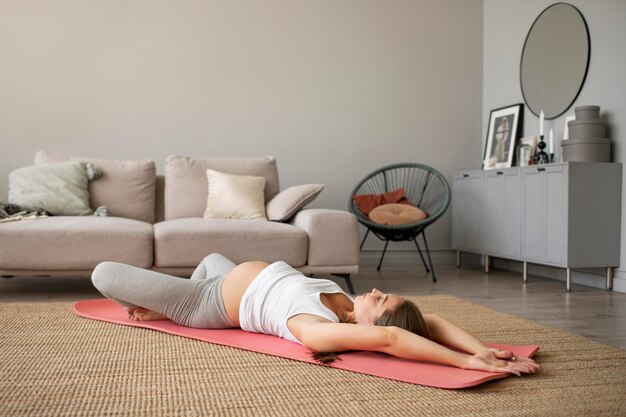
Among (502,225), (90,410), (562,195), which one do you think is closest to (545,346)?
(90,410)

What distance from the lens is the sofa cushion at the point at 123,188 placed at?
13.9 ft

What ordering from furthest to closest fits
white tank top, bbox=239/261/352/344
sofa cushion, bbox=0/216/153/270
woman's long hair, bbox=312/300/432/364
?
sofa cushion, bbox=0/216/153/270 < white tank top, bbox=239/261/352/344 < woman's long hair, bbox=312/300/432/364

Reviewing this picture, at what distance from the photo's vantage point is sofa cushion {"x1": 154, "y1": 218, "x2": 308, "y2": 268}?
3633 mm

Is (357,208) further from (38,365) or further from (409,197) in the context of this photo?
(38,365)

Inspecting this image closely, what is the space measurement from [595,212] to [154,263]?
280cm

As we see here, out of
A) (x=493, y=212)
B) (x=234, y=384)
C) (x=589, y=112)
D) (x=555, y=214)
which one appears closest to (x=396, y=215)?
(x=493, y=212)

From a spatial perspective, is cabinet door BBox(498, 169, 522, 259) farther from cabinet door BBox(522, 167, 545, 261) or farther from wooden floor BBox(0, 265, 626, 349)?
wooden floor BBox(0, 265, 626, 349)

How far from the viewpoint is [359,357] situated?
81.8 inches

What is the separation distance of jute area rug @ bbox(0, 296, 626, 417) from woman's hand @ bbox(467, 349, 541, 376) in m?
0.03

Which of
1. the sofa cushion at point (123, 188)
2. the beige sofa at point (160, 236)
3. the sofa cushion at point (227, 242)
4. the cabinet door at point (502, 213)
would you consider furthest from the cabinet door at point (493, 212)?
the sofa cushion at point (123, 188)

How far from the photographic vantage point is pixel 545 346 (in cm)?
237

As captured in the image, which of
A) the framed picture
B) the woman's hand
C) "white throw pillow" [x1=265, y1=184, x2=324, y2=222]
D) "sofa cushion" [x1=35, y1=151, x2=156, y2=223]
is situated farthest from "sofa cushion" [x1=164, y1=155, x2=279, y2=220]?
the woman's hand

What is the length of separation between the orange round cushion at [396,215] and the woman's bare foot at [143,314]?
2.33 meters

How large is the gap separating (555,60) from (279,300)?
3494 millimetres
